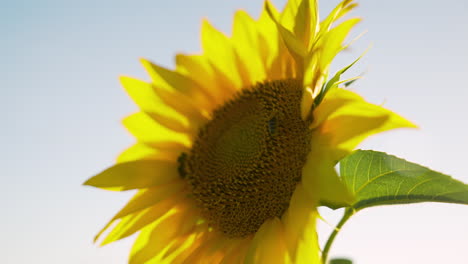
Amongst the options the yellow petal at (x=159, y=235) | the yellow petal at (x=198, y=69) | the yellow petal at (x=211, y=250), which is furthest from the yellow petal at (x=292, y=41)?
the yellow petal at (x=159, y=235)

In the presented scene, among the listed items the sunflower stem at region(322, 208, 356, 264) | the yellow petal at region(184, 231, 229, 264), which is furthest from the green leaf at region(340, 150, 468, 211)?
the yellow petal at region(184, 231, 229, 264)

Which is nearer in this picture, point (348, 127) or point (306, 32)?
point (348, 127)

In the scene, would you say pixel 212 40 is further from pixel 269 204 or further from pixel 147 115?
pixel 269 204

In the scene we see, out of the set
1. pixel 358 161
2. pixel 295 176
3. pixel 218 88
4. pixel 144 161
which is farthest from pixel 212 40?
pixel 358 161

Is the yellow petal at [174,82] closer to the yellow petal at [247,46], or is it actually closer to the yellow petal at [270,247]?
the yellow petal at [247,46]

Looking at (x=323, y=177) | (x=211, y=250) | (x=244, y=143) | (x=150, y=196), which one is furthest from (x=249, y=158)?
(x=323, y=177)

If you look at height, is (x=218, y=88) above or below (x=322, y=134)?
above

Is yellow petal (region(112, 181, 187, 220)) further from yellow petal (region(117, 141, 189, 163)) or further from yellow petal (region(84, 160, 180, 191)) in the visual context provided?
yellow petal (region(117, 141, 189, 163))
